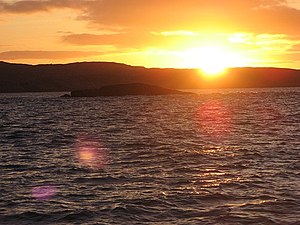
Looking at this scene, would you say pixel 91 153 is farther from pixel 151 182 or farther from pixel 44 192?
pixel 44 192

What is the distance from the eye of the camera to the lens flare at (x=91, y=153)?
32094 mm

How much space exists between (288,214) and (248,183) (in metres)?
5.46

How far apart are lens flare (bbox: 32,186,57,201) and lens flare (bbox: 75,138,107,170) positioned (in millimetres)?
5713

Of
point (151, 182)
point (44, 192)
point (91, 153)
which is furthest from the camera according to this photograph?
point (91, 153)

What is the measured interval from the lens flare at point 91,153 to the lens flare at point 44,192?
571cm

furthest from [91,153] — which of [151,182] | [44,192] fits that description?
[44,192]

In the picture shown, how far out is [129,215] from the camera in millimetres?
20484

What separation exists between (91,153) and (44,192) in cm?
1327

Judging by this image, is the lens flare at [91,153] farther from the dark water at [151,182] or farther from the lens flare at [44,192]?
the lens flare at [44,192]

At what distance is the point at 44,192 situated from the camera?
953 inches

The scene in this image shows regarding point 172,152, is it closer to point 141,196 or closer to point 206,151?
point 206,151

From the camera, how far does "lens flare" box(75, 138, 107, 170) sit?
105 feet

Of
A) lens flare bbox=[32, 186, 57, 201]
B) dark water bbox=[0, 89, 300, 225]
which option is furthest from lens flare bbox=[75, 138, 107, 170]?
lens flare bbox=[32, 186, 57, 201]

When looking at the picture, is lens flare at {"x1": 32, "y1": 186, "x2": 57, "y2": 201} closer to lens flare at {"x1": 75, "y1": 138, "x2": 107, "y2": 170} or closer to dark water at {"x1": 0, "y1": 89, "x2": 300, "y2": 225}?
dark water at {"x1": 0, "y1": 89, "x2": 300, "y2": 225}
